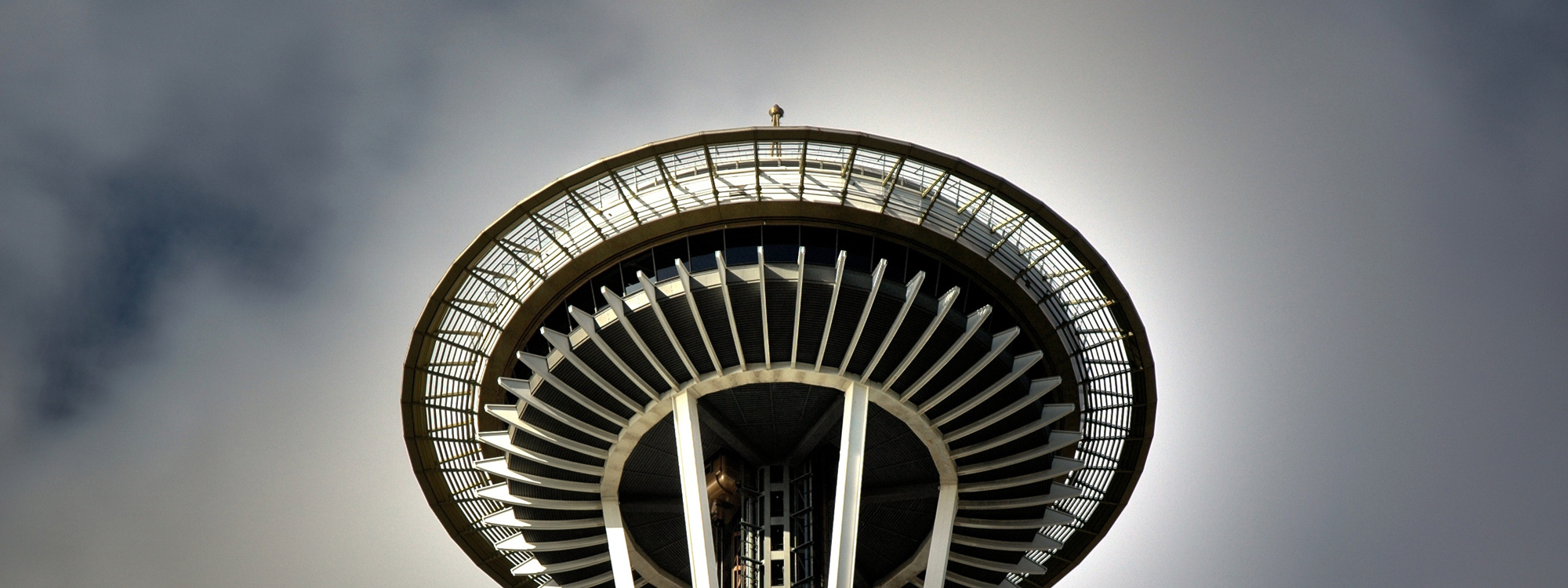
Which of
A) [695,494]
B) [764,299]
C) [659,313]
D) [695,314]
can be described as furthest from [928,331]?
[695,494]

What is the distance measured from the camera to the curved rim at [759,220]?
28.3m

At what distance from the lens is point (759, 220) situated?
29844mm

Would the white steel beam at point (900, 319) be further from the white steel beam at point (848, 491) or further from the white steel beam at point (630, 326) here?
the white steel beam at point (630, 326)

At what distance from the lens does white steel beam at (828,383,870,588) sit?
29.7 metres

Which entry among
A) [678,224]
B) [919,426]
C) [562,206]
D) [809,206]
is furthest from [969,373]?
[562,206]

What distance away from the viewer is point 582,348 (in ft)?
98.9

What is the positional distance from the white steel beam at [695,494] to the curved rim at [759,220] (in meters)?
4.41

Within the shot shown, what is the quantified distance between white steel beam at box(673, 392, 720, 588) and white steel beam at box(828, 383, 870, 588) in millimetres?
2977

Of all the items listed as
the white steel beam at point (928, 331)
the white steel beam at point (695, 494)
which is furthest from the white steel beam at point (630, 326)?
the white steel beam at point (928, 331)

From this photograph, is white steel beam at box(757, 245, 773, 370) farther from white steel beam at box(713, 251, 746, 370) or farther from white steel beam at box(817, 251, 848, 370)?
white steel beam at box(817, 251, 848, 370)

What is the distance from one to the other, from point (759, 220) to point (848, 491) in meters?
6.87

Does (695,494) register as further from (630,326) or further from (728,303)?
(728,303)

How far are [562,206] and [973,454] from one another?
1230cm

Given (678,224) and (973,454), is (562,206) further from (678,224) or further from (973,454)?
(973,454)
